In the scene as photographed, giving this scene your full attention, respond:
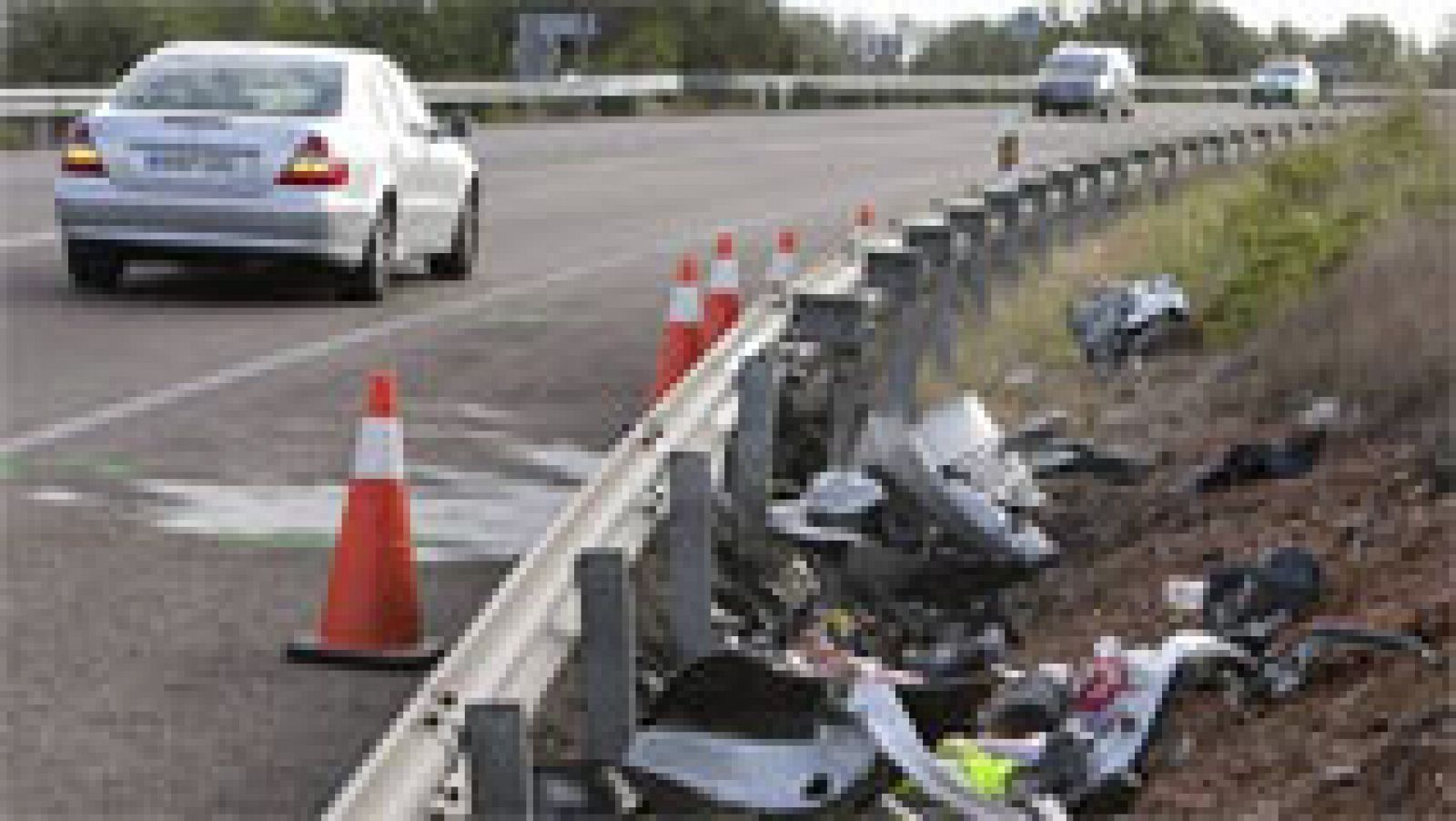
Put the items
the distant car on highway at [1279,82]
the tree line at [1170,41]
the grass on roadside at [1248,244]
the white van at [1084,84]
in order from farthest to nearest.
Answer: the tree line at [1170,41] → the distant car on highway at [1279,82] → the white van at [1084,84] → the grass on roadside at [1248,244]

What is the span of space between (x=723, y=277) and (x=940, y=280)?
1.56 m

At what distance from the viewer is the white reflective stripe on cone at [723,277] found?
46.6 feet

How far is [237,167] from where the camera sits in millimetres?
17609

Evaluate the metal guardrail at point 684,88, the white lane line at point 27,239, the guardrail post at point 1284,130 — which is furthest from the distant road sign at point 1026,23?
the white lane line at point 27,239

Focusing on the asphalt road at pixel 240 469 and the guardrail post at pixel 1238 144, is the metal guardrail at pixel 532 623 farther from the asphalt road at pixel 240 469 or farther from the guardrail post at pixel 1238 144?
the guardrail post at pixel 1238 144

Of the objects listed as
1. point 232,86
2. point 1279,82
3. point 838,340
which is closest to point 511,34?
point 1279,82

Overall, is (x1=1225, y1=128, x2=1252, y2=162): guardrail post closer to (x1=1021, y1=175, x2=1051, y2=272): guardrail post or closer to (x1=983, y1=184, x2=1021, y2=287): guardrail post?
(x1=1021, y1=175, x2=1051, y2=272): guardrail post

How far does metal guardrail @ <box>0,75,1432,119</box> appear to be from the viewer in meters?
36.3

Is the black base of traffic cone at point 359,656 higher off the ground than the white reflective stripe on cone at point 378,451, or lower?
lower

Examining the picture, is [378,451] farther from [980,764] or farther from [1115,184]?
[1115,184]

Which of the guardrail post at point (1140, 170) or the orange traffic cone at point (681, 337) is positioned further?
the guardrail post at point (1140, 170)

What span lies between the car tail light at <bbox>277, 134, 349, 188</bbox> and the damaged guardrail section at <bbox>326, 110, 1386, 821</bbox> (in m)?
4.70

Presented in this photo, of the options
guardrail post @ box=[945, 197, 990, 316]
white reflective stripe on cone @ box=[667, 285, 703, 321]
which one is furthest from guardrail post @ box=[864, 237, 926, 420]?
guardrail post @ box=[945, 197, 990, 316]

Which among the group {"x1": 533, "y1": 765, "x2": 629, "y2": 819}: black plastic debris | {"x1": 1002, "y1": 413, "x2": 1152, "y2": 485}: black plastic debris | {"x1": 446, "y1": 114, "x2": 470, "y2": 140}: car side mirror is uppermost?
{"x1": 446, "y1": 114, "x2": 470, "y2": 140}: car side mirror
